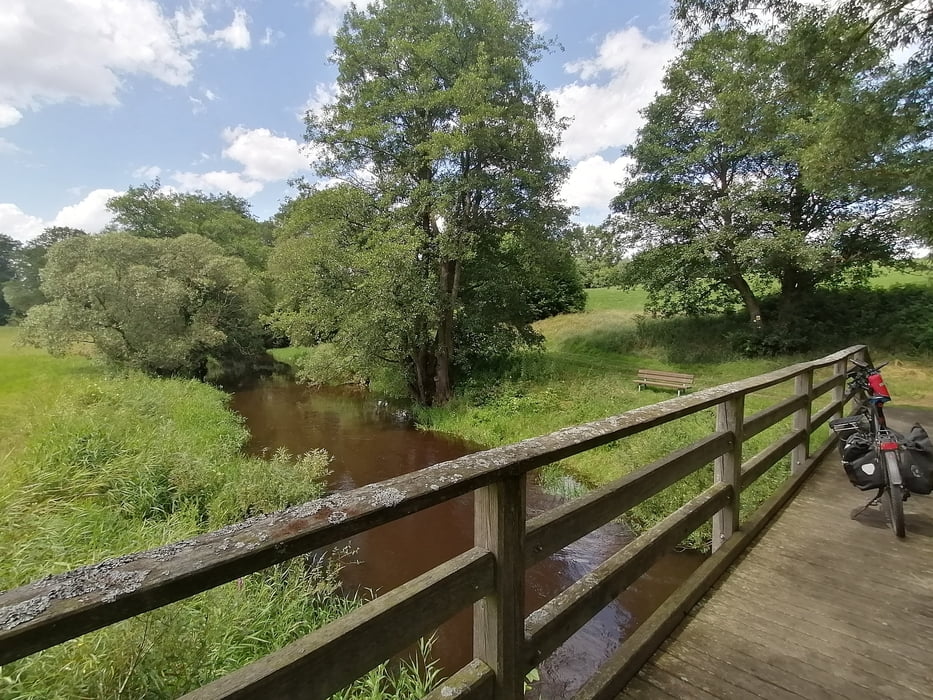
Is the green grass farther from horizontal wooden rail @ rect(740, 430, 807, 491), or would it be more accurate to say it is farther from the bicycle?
the bicycle

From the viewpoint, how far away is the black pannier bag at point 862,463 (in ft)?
11.6

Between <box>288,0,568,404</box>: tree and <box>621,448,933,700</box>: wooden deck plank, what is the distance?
9.95 meters

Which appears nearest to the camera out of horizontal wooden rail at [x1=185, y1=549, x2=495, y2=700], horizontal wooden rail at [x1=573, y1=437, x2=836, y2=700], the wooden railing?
the wooden railing

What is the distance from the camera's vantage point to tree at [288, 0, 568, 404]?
1211cm

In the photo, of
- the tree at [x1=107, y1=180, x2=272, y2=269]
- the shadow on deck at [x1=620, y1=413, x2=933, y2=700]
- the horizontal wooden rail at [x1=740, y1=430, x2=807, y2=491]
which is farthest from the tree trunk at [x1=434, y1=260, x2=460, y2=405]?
the tree at [x1=107, y1=180, x2=272, y2=269]

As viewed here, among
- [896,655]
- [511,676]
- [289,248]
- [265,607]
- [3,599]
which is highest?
[289,248]

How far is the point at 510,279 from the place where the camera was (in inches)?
572

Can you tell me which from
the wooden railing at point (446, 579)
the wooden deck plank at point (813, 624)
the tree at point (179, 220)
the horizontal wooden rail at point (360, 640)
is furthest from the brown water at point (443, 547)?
the tree at point (179, 220)

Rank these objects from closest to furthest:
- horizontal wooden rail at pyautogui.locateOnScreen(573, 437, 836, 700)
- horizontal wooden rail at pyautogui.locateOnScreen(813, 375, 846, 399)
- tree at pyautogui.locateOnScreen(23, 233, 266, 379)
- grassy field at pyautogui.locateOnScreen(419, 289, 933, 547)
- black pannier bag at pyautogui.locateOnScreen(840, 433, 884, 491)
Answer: horizontal wooden rail at pyautogui.locateOnScreen(573, 437, 836, 700) → black pannier bag at pyautogui.locateOnScreen(840, 433, 884, 491) → horizontal wooden rail at pyautogui.locateOnScreen(813, 375, 846, 399) → grassy field at pyautogui.locateOnScreen(419, 289, 933, 547) → tree at pyautogui.locateOnScreen(23, 233, 266, 379)

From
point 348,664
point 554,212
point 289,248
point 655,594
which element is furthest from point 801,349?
point 348,664

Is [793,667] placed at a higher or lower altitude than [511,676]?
lower

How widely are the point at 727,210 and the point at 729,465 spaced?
14.1 meters

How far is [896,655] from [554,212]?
12.3 meters

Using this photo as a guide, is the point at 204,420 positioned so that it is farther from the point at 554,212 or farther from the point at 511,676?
the point at 511,676
